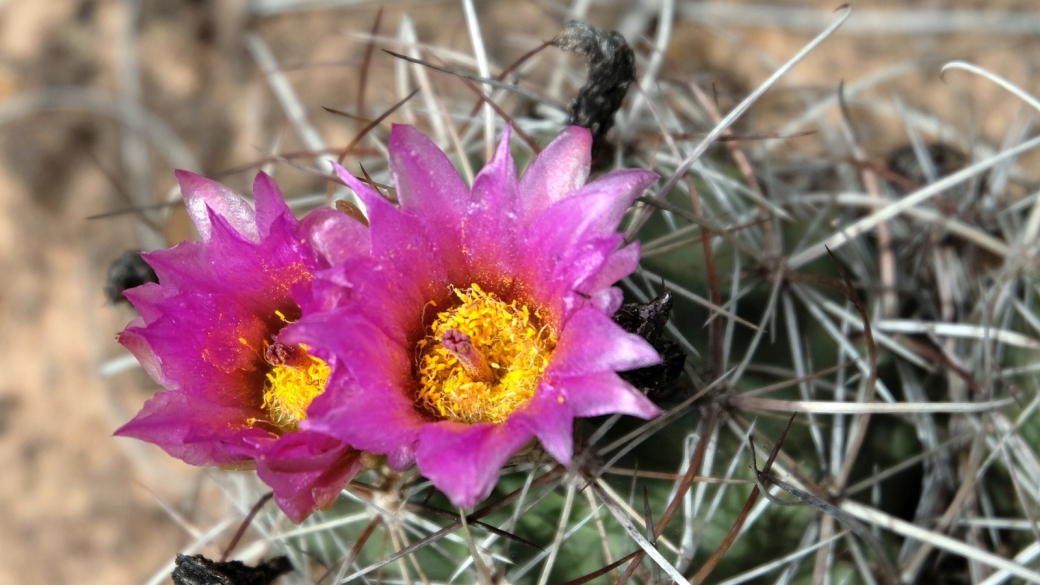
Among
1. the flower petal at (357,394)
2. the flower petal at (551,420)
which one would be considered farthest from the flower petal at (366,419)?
the flower petal at (551,420)

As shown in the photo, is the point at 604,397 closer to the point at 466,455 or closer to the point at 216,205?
the point at 466,455

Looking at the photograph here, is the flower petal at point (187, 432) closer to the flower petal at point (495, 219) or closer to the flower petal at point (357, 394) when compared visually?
the flower petal at point (357, 394)

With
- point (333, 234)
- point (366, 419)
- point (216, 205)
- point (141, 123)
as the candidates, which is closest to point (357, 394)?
point (366, 419)

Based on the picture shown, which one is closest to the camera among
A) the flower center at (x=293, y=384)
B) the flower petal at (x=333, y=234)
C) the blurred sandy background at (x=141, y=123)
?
the flower petal at (x=333, y=234)

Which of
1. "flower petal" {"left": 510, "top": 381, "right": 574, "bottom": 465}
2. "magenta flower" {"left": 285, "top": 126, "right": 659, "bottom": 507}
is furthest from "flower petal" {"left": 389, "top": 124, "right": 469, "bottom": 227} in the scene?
"flower petal" {"left": 510, "top": 381, "right": 574, "bottom": 465}

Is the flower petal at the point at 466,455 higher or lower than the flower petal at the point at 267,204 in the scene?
lower

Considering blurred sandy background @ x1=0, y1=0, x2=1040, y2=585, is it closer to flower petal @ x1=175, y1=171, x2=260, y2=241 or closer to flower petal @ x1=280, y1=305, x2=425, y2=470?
flower petal @ x1=175, y1=171, x2=260, y2=241

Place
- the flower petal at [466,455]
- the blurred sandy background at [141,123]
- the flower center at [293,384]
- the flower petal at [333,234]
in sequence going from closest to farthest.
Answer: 1. the flower petal at [466,455]
2. the flower petal at [333,234]
3. the flower center at [293,384]
4. the blurred sandy background at [141,123]

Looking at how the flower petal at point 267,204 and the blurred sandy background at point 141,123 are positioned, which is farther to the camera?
the blurred sandy background at point 141,123
